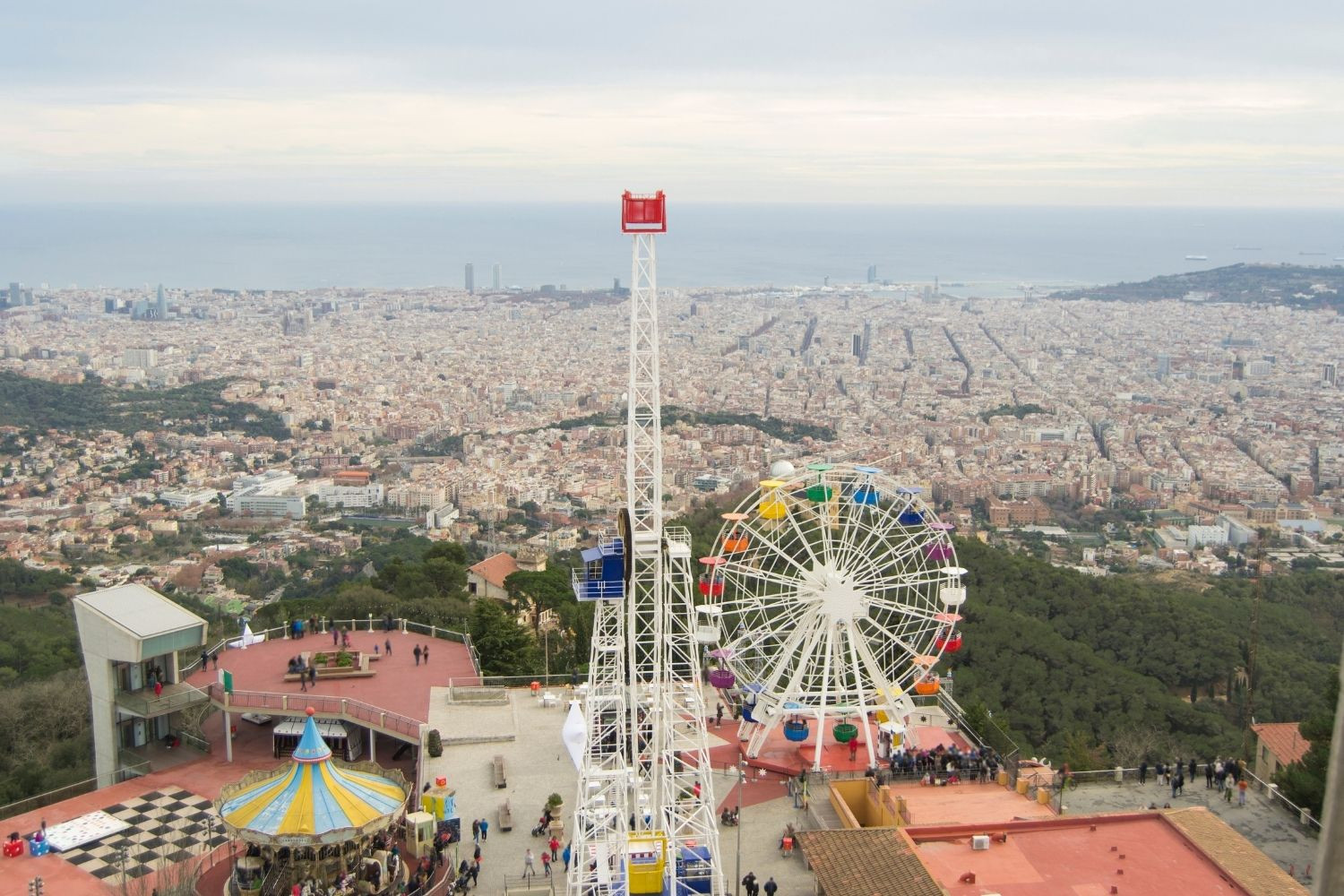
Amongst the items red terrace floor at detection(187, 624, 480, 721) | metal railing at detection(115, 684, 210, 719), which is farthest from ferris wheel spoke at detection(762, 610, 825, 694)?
metal railing at detection(115, 684, 210, 719)

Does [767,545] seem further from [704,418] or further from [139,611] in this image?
[704,418]

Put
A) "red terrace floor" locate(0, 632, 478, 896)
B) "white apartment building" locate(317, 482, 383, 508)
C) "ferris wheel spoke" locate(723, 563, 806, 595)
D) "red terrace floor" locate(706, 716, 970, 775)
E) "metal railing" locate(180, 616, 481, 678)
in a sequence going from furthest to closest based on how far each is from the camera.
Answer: "white apartment building" locate(317, 482, 383, 508) < "metal railing" locate(180, 616, 481, 678) < "ferris wheel spoke" locate(723, 563, 806, 595) < "red terrace floor" locate(706, 716, 970, 775) < "red terrace floor" locate(0, 632, 478, 896)

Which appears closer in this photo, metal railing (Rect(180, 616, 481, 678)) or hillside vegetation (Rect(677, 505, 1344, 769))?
metal railing (Rect(180, 616, 481, 678))

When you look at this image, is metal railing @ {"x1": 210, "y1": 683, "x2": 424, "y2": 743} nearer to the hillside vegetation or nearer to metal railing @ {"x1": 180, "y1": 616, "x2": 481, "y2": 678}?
metal railing @ {"x1": 180, "y1": 616, "x2": 481, "y2": 678}

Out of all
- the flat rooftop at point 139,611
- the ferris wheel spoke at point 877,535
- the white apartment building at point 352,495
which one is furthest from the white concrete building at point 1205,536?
the flat rooftop at point 139,611

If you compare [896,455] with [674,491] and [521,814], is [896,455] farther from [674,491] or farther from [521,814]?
[521,814]

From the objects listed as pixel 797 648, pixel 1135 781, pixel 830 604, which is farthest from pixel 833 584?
pixel 1135 781
